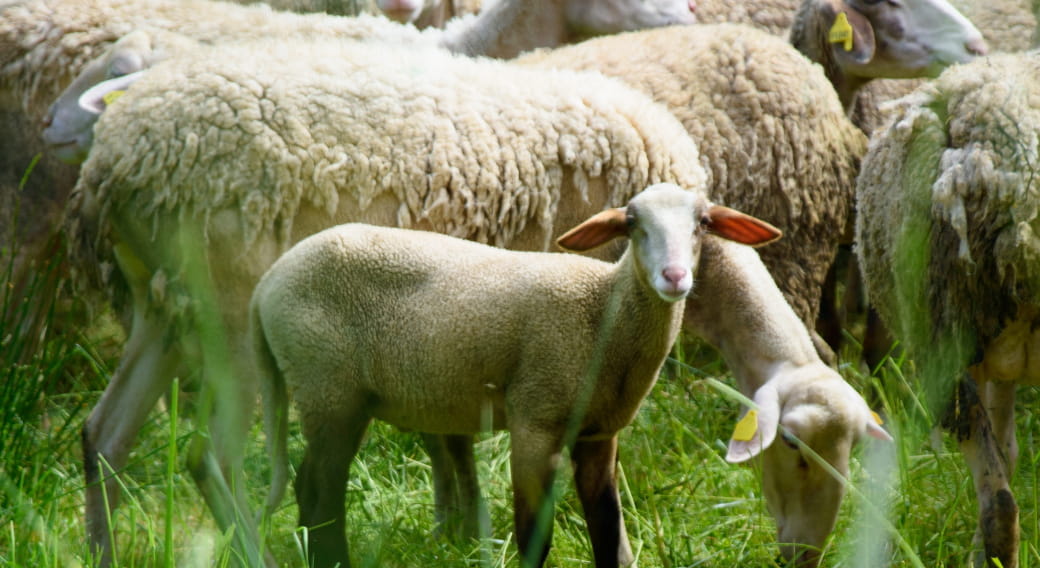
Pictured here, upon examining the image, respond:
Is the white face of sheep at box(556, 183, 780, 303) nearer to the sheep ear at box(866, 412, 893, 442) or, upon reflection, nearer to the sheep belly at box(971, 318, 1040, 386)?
the sheep ear at box(866, 412, 893, 442)

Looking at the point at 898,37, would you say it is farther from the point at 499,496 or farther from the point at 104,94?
the point at 104,94

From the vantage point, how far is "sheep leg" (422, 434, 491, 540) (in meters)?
3.75

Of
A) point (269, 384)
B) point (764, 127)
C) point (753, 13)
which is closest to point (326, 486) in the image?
point (269, 384)

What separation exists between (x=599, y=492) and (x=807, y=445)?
0.55 meters

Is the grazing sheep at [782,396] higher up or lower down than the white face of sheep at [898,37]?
lower down

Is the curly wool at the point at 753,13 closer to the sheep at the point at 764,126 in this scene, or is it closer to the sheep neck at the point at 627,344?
the sheep at the point at 764,126

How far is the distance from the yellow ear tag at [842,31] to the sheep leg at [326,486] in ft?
10.3

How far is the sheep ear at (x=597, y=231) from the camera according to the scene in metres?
2.99

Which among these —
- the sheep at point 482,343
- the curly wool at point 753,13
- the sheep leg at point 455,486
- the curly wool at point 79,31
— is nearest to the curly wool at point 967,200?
the sheep at point 482,343

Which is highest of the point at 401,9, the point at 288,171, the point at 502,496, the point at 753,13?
the point at 288,171

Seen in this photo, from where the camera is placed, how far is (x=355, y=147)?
3.69m

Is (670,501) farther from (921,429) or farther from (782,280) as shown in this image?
(782,280)

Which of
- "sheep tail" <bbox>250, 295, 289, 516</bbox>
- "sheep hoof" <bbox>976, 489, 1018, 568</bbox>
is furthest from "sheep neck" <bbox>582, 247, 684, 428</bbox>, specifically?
"sheep hoof" <bbox>976, 489, 1018, 568</bbox>

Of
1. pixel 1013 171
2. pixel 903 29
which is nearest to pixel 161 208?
pixel 1013 171
